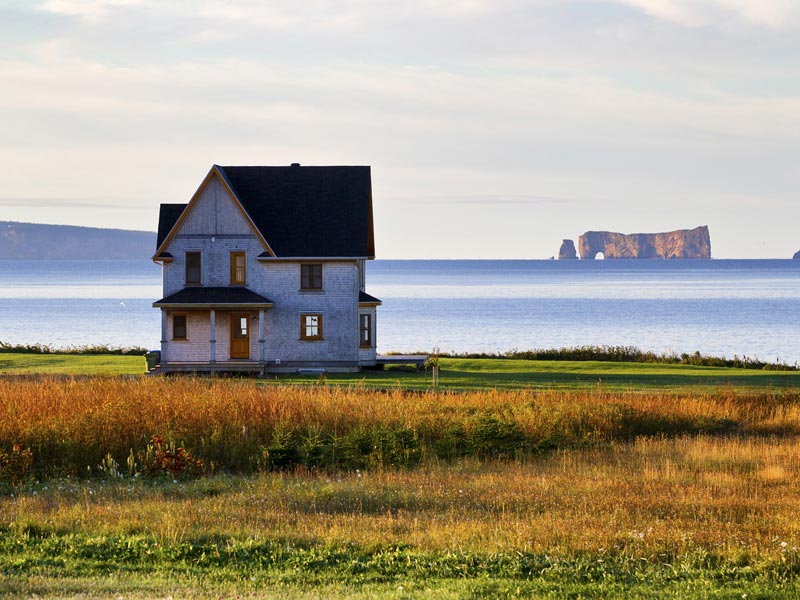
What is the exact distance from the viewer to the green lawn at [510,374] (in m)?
37.7

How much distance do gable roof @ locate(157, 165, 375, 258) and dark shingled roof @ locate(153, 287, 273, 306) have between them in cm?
233

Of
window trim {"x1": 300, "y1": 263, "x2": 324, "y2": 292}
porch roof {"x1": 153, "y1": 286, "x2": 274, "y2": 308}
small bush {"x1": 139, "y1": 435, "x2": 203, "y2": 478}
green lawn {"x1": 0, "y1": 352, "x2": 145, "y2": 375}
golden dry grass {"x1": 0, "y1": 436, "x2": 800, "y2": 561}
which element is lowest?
golden dry grass {"x1": 0, "y1": 436, "x2": 800, "y2": 561}

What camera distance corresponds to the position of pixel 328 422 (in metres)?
23.8

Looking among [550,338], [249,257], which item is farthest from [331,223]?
[550,338]

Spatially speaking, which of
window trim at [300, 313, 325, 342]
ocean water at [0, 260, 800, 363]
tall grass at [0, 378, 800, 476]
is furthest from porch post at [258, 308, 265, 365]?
ocean water at [0, 260, 800, 363]

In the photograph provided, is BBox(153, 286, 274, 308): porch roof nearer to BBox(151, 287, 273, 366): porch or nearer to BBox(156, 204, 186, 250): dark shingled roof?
BBox(151, 287, 273, 366): porch

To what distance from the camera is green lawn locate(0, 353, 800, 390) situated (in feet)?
124

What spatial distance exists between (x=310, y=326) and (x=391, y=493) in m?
29.7

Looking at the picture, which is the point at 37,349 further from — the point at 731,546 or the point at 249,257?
the point at 731,546

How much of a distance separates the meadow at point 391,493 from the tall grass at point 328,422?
7 centimetres

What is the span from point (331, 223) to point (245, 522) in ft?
109

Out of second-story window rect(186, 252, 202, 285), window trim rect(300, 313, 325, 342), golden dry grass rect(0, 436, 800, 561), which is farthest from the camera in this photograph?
window trim rect(300, 313, 325, 342)

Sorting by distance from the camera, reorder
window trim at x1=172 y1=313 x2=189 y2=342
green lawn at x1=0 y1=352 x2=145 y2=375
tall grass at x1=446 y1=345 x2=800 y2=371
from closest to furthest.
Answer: green lawn at x1=0 y1=352 x2=145 y2=375
window trim at x1=172 y1=313 x2=189 y2=342
tall grass at x1=446 y1=345 x2=800 y2=371

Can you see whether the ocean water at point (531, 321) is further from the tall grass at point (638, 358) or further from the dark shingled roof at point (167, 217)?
the dark shingled roof at point (167, 217)
